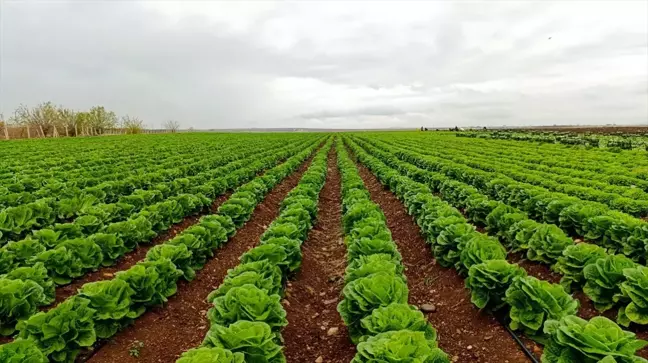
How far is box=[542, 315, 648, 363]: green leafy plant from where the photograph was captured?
3430 millimetres

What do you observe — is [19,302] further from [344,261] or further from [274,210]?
[274,210]

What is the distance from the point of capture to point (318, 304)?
7.06 m

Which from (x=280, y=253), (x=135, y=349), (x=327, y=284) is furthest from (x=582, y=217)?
(x=135, y=349)

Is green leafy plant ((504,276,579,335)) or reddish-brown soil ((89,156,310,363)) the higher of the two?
green leafy plant ((504,276,579,335))

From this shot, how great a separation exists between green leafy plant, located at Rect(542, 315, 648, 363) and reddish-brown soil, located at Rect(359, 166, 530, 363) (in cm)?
110

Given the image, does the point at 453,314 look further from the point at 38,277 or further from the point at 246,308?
the point at 38,277

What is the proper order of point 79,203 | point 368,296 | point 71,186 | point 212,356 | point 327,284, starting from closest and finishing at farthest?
point 212,356 < point 368,296 < point 327,284 < point 79,203 < point 71,186

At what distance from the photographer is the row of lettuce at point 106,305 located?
177 inches

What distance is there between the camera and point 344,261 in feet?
29.4

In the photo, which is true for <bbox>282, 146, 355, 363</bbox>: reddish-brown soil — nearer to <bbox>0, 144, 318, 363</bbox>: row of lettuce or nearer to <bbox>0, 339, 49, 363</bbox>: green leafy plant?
<bbox>0, 144, 318, 363</bbox>: row of lettuce

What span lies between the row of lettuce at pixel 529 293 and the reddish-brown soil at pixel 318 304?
190 cm

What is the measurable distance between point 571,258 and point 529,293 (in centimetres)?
197

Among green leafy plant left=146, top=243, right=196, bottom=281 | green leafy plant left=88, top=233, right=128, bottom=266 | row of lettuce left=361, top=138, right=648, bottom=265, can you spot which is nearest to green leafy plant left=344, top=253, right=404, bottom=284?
green leafy plant left=146, top=243, right=196, bottom=281

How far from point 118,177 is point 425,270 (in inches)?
512
